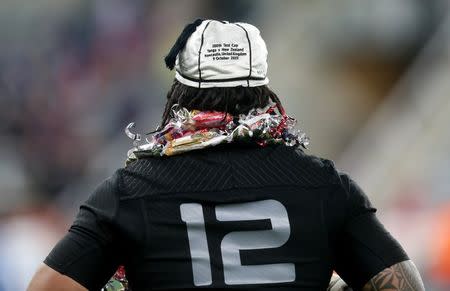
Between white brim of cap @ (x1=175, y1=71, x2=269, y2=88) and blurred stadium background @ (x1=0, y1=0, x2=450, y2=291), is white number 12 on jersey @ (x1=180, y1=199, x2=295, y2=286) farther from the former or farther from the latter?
blurred stadium background @ (x1=0, y1=0, x2=450, y2=291)

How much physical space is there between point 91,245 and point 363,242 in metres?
0.58

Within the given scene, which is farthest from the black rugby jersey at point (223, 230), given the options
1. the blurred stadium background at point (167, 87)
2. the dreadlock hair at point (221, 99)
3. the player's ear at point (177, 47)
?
the blurred stadium background at point (167, 87)

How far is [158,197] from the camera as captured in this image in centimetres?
198

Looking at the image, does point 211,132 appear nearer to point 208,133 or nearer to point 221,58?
point 208,133

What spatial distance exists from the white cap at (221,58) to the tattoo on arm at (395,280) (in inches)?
20.4

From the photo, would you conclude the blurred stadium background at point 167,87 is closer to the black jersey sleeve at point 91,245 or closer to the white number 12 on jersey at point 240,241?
the white number 12 on jersey at point 240,241

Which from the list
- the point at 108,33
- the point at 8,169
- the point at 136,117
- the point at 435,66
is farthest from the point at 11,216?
the point at 435,66

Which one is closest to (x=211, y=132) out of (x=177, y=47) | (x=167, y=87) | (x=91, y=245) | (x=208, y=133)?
(x=208, y=133)

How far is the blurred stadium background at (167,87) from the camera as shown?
Result: 6.19m

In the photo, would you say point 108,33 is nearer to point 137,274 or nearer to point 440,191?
point 440,191

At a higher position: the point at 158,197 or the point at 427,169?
the point at 158,197

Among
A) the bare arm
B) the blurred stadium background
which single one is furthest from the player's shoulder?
the blurred stadium background

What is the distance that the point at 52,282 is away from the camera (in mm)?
1920

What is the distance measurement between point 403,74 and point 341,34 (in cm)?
53
